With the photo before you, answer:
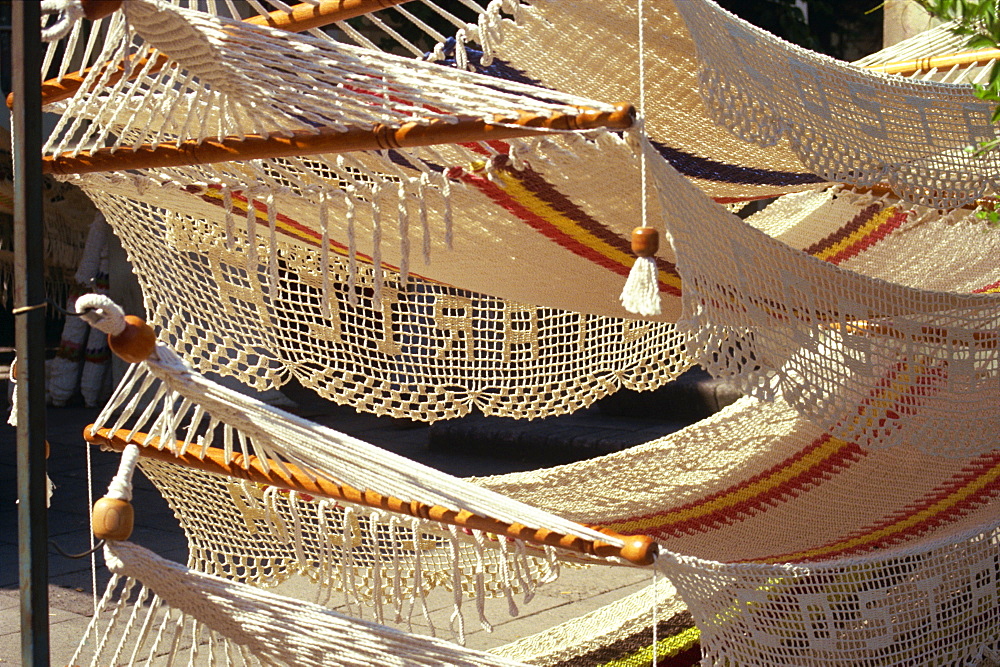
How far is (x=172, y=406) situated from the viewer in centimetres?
160

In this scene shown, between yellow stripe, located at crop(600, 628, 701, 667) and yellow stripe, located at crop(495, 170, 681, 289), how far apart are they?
32.2 inches

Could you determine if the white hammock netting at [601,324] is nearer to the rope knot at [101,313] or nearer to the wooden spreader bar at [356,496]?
the wooden spreader bar at [356,496]

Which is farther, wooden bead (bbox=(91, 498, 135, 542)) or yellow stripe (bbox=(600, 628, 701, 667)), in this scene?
yellow stripe (bbox=(600, 628, 701, 667))

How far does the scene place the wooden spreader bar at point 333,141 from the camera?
138cm

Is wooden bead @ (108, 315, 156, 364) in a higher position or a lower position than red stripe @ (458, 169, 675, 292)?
lower

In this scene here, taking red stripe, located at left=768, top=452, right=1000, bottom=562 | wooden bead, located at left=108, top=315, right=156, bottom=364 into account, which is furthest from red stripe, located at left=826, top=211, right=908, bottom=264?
wooden bead, located at left=108, top=315, right=156, bottom=364

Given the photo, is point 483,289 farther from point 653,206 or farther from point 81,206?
point 81,206

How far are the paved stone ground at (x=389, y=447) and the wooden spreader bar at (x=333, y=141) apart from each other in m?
1.31

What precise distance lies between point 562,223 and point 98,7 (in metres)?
0.87

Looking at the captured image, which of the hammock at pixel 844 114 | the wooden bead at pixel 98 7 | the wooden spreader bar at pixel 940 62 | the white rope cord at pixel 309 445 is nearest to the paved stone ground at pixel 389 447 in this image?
the white rope cord at pixel 309 445

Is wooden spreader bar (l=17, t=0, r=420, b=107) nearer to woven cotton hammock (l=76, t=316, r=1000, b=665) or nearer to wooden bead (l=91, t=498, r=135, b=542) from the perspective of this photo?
woven cotton hammock (l=76, t=316, r=1000, b=665)

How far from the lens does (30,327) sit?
1.24 meters

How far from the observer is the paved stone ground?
9.04 feet

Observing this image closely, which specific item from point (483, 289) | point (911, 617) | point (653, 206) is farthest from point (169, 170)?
point (911, 617)
